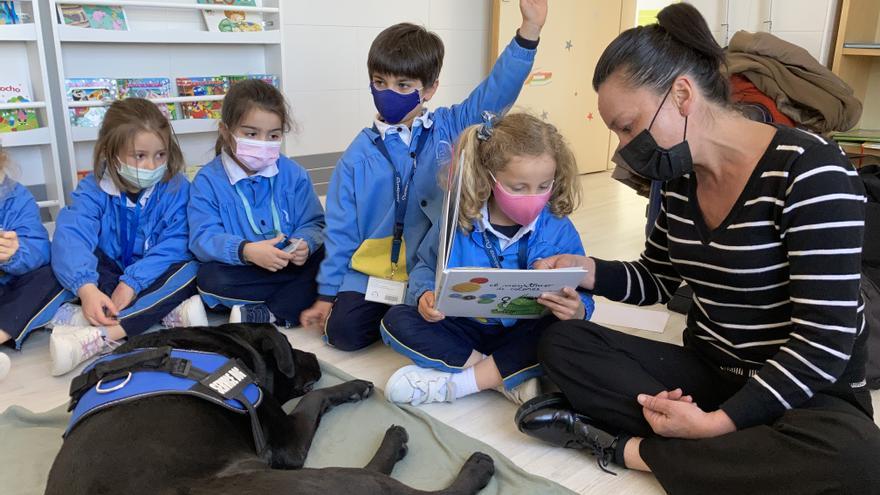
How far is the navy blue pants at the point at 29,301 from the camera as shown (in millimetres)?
2047

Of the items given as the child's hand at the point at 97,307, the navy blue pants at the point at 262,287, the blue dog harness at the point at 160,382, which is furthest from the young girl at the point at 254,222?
the blue dog harness at the point at 160,382

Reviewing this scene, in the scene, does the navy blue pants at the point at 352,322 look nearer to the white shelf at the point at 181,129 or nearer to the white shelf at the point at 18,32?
the white shelf at the point at 181,129

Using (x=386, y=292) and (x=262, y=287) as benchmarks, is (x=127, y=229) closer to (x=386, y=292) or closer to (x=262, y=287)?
(x=262, y=287)

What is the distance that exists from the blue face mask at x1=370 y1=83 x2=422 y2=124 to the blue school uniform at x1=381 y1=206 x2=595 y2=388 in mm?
505

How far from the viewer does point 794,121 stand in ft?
8.17

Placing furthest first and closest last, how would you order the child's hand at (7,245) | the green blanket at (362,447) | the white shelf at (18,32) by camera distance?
the white shelf at (18,32), the child's hand at (7,245), the green blanket at (362,447)

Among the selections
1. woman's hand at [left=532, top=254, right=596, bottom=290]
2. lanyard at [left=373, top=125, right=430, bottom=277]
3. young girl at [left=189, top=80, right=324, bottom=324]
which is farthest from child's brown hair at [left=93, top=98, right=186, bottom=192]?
woman's hand at [left=532, top=254, right=596, bottom=290]

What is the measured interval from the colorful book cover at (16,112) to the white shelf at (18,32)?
250 millimetres

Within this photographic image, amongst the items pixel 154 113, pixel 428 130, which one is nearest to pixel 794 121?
pixel 428 130

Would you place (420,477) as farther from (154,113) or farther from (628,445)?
(154,113)

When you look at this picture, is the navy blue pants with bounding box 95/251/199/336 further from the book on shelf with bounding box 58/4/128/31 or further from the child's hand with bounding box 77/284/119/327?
the book on shelf with bounding box 58/4/128/31

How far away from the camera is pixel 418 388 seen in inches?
70.4

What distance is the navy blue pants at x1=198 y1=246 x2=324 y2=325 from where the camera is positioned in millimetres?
2240

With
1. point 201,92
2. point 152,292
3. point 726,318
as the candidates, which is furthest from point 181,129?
point 726,318
